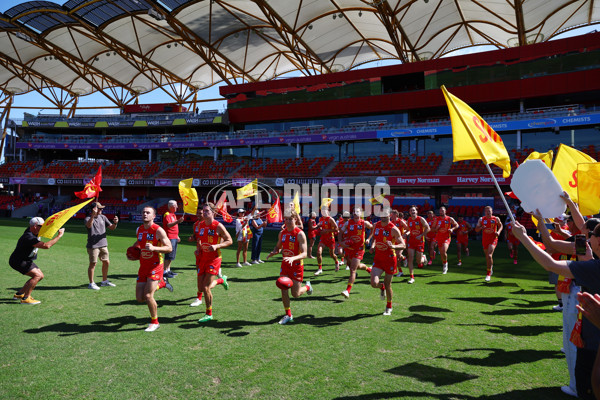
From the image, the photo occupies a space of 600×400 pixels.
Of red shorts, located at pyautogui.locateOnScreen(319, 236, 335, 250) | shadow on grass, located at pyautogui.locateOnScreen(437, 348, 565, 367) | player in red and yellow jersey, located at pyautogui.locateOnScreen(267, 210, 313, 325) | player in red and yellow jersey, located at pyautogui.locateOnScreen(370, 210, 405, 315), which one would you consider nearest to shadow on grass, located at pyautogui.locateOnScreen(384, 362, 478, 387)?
shadow on grass, located at pyautogui.locateOnScreen(437, 348, 565, 367)

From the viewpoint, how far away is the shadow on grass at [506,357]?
5.35 m

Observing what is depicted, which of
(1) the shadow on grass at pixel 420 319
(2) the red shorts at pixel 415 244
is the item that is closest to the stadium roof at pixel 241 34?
(2) the red shorts at pixel 415 244

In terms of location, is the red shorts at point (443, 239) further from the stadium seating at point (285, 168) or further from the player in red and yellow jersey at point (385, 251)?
the stadium seating at point (285, 168)

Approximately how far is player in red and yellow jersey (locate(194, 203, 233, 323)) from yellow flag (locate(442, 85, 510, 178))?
4.49 m

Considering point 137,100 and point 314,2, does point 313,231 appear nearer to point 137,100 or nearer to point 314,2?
point 314,2

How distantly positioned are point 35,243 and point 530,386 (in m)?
9.34

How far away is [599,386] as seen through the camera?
2074 millimetres

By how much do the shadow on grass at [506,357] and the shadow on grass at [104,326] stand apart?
Answer: 5.26 metres

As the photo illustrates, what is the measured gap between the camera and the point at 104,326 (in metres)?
6.65

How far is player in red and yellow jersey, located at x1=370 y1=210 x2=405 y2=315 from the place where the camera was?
25.9 ft

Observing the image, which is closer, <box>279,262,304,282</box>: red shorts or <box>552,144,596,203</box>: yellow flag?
<box>279,262,304,282</box>: red shorts

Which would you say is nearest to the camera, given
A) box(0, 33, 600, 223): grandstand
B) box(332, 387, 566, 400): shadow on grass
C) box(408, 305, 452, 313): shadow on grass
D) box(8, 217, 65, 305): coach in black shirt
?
box(332, 387, 566, 400): shadow on grass

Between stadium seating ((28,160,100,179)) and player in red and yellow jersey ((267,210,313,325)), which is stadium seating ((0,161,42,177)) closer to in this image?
stadium seating ((28,160,100,179))

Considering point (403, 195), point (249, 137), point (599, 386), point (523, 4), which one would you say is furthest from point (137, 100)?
point (599, 386)
